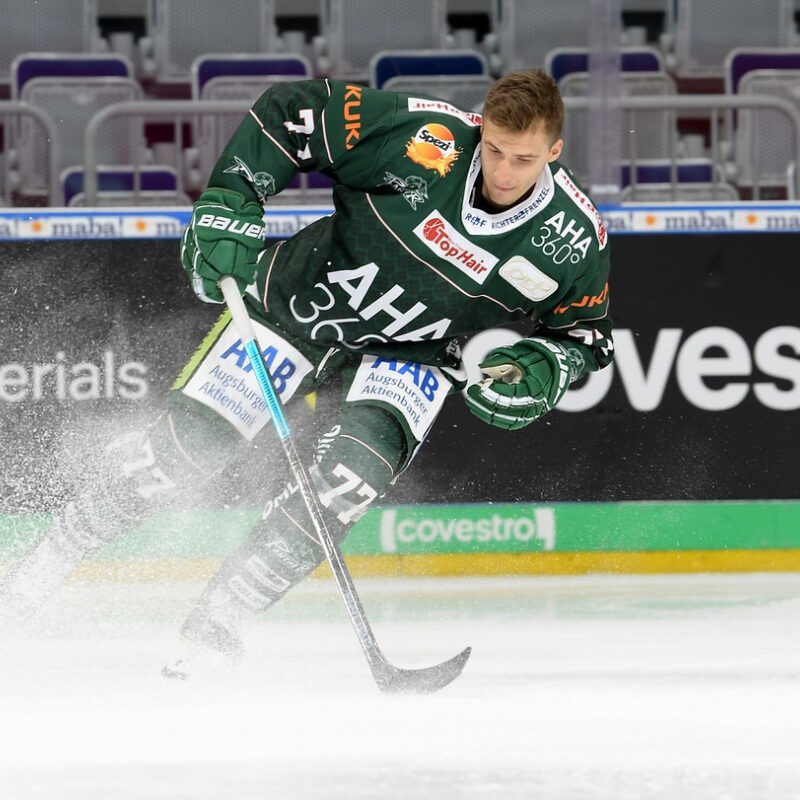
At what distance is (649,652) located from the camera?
3.61 metres

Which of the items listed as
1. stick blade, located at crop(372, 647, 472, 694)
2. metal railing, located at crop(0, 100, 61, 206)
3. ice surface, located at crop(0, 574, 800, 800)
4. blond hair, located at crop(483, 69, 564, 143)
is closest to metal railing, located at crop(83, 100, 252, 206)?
metal railing, located at crop(0, 100, 61, 206)

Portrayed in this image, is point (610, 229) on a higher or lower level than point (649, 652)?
higher

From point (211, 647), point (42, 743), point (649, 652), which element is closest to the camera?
point (42, 743)

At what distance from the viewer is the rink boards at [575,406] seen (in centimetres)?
475

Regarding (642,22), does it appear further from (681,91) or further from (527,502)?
(527,502)

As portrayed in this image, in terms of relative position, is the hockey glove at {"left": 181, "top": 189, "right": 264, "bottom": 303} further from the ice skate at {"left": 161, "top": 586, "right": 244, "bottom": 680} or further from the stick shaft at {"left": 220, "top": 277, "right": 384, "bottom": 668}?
the ice skate at {"left": 161, "top": 586, "right": 244, "bottom": 680}

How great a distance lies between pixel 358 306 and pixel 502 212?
0.40 meters

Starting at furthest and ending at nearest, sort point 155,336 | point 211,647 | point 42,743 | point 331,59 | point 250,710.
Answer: point 331,59, point 155,336, point 211,647, point 250,710, point 42,743

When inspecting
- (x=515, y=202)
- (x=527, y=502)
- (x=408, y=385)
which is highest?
(x=515, y=202)

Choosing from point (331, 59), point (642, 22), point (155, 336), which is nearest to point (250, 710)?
point (155, 336)

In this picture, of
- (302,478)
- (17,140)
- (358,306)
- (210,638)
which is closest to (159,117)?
(17,140)

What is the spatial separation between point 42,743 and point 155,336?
7.81 feet

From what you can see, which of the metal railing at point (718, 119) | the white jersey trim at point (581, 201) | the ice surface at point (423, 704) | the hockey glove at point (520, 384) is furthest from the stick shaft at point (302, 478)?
the metal railing at point (718, 119)

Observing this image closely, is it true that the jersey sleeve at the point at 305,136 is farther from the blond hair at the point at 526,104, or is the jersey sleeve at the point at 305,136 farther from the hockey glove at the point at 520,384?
the hockey glove at the point at 520,384
